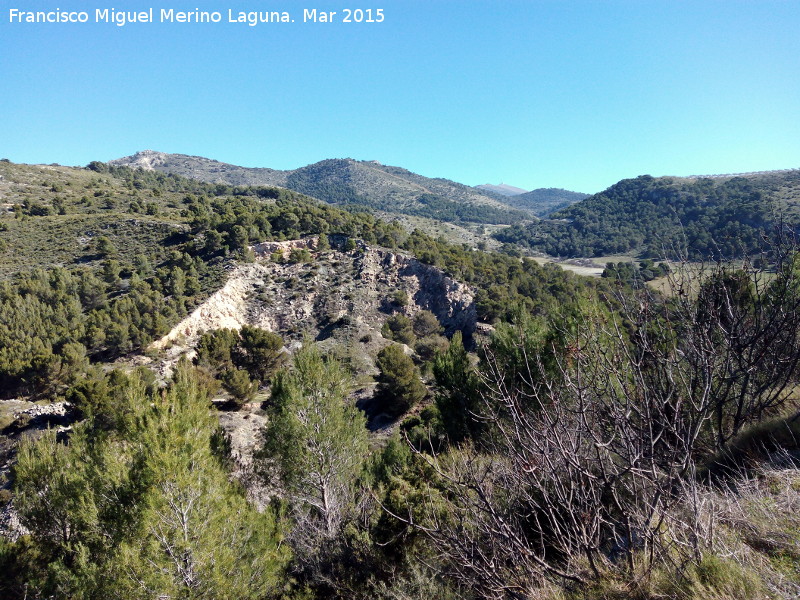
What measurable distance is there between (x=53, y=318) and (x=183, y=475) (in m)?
28.4

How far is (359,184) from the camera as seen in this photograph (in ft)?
412

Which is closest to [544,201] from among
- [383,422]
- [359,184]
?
[359,184]

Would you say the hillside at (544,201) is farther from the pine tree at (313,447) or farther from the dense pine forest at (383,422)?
the pine tree at (313,447)

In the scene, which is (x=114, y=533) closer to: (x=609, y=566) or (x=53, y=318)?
(x=609, y=566)

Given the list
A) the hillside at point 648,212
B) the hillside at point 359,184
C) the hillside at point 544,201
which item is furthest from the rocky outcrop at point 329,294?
the hillside at point 544,201

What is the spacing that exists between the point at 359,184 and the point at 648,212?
8277 centimetres

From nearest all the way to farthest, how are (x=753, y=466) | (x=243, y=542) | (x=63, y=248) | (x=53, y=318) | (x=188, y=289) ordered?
(x=753, y=466), (x=243, y=542), (x=53, y=318), (x=188, y=289), (x=63, y=248)

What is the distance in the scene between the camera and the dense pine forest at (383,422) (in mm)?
2857

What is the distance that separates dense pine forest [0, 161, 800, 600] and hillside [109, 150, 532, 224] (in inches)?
2786

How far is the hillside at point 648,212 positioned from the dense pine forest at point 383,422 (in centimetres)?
1093

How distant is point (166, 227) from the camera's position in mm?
42250

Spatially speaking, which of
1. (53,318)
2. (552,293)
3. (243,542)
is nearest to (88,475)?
(243,542)

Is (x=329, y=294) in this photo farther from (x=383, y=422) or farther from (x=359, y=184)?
(x=359, y=184)

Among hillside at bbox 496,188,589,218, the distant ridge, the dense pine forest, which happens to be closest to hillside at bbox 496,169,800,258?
the dense pine forest
